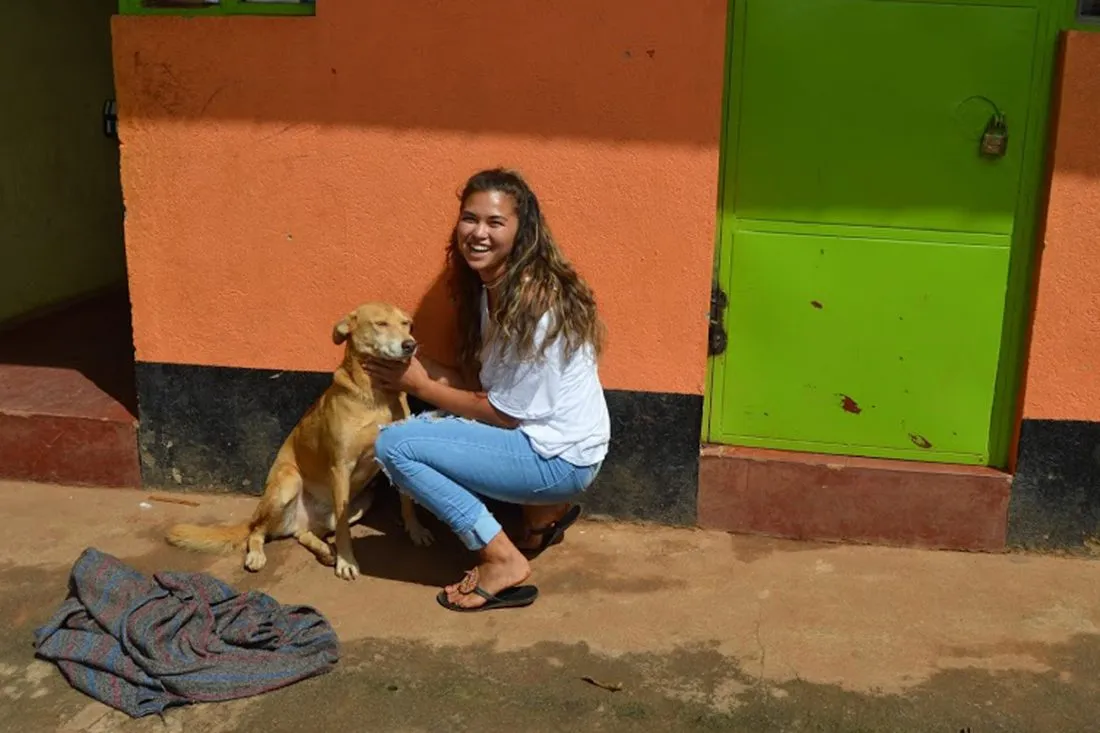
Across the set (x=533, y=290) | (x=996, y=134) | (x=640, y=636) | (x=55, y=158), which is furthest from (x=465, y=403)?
(x=55, y=158)

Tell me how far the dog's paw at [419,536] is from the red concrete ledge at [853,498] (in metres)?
1.15

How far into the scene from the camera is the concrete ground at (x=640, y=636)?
321 centimetres

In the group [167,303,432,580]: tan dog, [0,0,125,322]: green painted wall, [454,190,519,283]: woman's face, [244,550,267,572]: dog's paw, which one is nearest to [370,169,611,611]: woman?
[454,190,519,283]: woman's face

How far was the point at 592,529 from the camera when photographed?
14.9ft

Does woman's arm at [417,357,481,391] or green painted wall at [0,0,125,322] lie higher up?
green painted wall at [0,0,125,322]

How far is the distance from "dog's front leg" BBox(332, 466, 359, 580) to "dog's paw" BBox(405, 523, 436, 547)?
1.08 ft

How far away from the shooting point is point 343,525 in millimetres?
4109

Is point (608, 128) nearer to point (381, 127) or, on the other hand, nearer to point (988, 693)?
point (381, 127)

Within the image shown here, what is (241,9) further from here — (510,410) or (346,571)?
(346,571)

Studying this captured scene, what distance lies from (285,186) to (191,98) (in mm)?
521

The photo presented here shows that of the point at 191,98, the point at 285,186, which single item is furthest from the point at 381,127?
the point at 191,98

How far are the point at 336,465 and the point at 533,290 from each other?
1101 mm

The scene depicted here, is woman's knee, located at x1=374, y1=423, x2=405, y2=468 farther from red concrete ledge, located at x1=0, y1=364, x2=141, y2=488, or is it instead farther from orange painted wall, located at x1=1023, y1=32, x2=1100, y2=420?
orange painted wall, located at x1=1023, y1=32, x2=1100, y2=420

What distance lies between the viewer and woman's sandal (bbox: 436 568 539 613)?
3.83 metres
